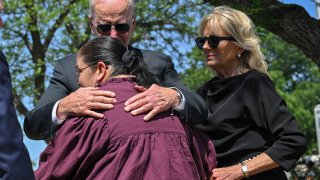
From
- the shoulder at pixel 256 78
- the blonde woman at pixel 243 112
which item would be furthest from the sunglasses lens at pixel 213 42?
the shoulder at pixel 256 78

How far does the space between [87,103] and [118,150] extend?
0.84 feet

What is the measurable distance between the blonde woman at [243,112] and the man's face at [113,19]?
483 millimetres

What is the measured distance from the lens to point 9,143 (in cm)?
215

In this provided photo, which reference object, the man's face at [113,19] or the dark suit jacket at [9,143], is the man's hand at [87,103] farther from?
the man's face at [113,19]

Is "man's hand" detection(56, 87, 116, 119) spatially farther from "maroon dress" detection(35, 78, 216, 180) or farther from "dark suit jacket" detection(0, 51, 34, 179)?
"dark suit jacket" detection(0, 51, 34, 179)

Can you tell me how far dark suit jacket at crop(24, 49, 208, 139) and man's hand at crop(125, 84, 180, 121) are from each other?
0.29 feet

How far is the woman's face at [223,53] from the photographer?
3.70m

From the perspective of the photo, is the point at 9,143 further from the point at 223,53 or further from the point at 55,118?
the point at 223,53

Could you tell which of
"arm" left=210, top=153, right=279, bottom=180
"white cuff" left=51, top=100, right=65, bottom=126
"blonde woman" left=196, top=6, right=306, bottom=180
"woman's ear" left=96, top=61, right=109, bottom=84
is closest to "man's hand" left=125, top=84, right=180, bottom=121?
"woman's ear" left=96, top=61, right=109, bottom=84

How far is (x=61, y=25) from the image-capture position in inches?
585

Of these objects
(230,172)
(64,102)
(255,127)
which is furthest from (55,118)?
(255,127)

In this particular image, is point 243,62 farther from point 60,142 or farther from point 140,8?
point 140,8

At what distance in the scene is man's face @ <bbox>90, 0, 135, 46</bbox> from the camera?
11.6ft

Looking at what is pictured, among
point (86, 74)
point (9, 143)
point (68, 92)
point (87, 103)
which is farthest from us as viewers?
point (68, 92)
